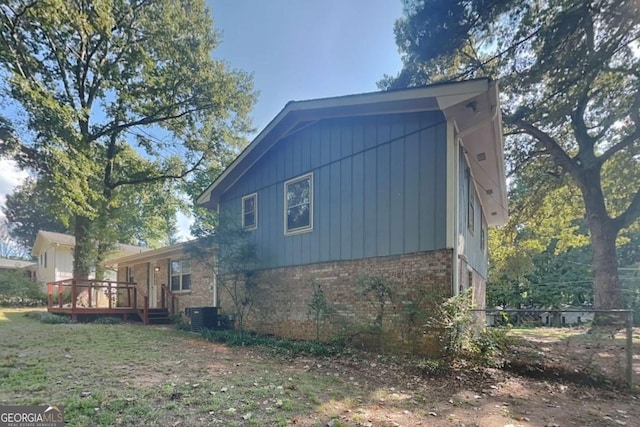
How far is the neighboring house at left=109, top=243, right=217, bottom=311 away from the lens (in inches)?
483

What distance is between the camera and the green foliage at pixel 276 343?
282 inches

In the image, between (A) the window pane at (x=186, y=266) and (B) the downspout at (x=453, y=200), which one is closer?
(B) the downspout at (x=453, y=200)

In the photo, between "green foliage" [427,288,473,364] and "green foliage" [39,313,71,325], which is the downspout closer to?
"green foliage" [427,288,473,364]

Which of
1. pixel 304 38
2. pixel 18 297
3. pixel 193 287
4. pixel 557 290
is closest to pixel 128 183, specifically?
pixel 193 287

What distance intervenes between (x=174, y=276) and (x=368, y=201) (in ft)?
34.2

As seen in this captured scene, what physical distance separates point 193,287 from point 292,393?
9.67m

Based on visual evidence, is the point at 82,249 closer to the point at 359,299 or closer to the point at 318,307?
the point at 318,307

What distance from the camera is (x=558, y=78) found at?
11.5m

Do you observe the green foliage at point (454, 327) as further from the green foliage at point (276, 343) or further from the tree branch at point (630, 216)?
the tree branch at point (630, 216)

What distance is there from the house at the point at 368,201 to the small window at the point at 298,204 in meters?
0.03

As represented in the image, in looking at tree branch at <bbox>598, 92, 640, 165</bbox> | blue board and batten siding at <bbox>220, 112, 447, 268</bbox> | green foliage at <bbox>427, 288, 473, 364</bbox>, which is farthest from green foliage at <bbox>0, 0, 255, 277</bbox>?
tree branch at <bbox>598, 92, 640, 165</bbox>

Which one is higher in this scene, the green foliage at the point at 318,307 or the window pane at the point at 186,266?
the window pane at the point at 186,266

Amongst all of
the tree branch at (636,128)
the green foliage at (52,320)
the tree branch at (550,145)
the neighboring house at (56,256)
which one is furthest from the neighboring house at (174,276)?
the tree branch at (636,128)

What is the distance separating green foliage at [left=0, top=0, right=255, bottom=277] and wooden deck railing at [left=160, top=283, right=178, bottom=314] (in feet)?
16.3
